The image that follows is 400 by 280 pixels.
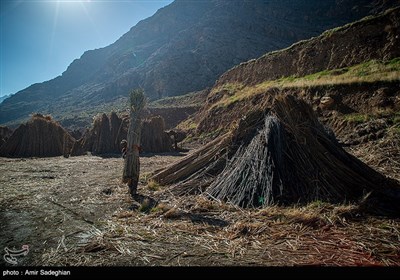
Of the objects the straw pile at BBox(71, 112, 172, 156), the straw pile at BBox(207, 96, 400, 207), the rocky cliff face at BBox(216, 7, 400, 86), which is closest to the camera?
the straw pile at BBox(207, 96, 400, 207)

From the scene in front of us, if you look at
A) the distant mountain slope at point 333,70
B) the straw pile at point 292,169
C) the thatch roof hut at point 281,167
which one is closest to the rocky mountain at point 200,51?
the distant mountain slope at point 333,70

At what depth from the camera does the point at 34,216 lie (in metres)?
4.43

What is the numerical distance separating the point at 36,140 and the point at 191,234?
16578 mm

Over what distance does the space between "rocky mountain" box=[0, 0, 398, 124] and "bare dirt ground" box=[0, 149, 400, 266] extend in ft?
197

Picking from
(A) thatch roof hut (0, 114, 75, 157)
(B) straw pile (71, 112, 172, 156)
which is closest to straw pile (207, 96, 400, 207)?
(B) straw pile (71, 112, 172, 156)

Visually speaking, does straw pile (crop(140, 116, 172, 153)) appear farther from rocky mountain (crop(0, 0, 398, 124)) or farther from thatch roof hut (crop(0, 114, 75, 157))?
rocky mountain (crop(0, 0, 398, 124))

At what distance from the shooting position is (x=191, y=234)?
3.66m

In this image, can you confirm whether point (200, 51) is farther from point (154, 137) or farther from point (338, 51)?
point (154, 137)

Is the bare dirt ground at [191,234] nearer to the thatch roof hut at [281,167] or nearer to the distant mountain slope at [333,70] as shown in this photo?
the thatch roof hut at [281,167]

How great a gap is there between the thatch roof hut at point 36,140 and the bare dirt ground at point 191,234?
507 inches

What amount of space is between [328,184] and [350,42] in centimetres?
2050

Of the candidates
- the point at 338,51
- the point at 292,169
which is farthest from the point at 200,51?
the point at 292,169

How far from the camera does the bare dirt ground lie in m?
2.91
